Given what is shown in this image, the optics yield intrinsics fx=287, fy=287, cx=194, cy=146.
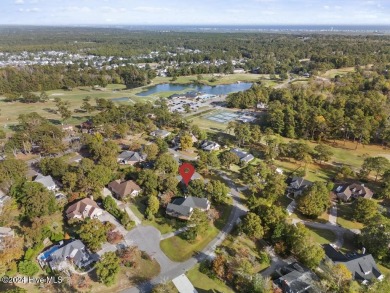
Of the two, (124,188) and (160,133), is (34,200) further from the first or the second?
(160,133)

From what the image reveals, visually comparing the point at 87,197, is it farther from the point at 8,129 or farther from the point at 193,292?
the point at 8,129

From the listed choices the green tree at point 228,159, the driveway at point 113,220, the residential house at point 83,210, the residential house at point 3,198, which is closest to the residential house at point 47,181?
the residential house at point 3,198

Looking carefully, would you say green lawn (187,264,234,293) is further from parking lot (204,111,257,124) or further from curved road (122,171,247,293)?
parking lot (204,111,257,124)

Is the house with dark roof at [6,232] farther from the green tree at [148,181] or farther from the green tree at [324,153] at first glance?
the green tree at [324,153]

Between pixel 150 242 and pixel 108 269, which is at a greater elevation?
pixel 108 269

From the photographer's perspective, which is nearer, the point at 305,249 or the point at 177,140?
the point at 305,249

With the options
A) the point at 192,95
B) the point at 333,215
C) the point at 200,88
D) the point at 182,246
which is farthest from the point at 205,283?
the point at 200,88

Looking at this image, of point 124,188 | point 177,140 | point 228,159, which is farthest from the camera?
point 177,140

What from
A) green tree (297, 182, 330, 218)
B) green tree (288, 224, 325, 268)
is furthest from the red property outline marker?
green tree (288, 224, 325, 268)
